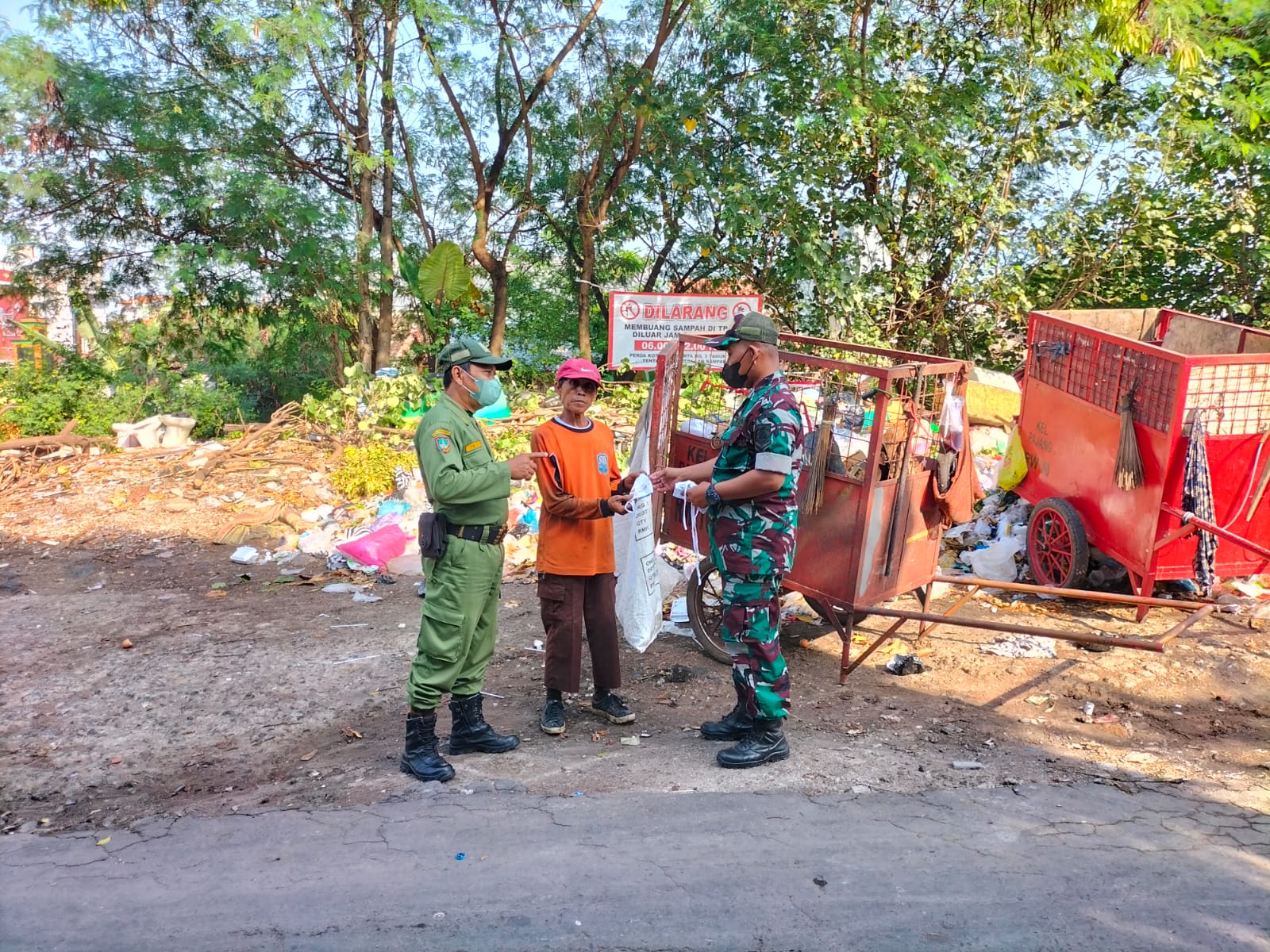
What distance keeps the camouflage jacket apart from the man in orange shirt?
1.62ft

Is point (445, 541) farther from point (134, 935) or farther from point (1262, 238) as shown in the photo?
point (1262, 238)

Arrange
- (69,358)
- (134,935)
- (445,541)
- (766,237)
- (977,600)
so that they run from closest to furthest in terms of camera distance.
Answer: (134,935) → (445,541) → (977,600) → (766,237) → (69,358)

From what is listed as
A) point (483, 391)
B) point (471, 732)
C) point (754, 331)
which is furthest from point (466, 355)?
point (471, 732)

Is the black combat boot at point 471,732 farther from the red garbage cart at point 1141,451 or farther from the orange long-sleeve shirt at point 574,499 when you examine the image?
the red garbage cart at point 1141,451

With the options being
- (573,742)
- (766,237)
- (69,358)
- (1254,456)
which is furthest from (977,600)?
(69,358)

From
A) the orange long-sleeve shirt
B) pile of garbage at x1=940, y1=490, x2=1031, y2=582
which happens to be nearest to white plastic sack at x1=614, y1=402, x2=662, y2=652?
the orange long-sleeve shirt

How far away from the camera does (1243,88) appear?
10.6 metres

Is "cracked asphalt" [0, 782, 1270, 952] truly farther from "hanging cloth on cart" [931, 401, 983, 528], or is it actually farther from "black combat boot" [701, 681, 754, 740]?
"hanging cloth on cart" [931, 401, 983, 528]

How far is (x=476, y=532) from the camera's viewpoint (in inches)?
158

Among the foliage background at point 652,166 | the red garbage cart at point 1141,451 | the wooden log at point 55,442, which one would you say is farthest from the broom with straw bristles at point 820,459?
the wooden log at point 55,442

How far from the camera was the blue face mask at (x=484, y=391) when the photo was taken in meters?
4.03

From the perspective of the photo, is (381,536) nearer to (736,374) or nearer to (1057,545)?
(736,374)

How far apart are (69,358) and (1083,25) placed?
42.0 ft

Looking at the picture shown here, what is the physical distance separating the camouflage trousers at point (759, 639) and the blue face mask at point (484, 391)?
4.20 feet
